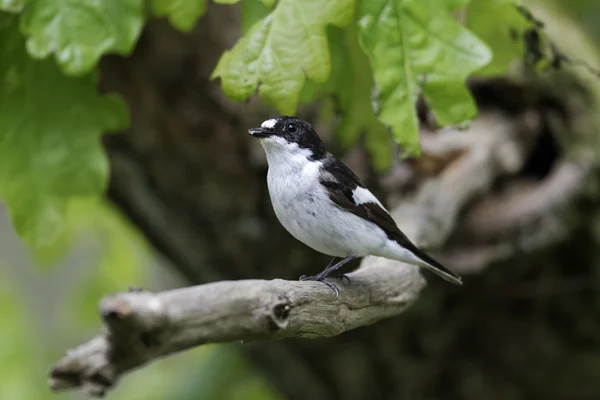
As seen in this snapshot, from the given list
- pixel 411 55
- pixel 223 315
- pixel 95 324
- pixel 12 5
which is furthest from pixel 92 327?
pixel 223 315

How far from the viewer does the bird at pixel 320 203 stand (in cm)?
233

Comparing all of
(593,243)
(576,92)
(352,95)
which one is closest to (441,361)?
(593,243)

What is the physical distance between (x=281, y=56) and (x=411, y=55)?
1.18ft

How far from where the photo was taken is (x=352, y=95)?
253 cm

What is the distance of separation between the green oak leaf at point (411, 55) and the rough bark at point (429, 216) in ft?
3.97

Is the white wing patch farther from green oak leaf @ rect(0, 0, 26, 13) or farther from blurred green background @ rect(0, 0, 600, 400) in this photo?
blurred green background @ rect(0, 0, 600, 400)

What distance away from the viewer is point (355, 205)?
2.43m

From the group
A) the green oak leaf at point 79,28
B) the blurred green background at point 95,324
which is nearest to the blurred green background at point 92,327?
the blurred green background at point 95,324

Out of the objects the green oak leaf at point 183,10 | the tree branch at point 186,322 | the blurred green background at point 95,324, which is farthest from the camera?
the blurred green background at point 95,324

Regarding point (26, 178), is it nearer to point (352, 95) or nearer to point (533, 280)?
point (352, 95)

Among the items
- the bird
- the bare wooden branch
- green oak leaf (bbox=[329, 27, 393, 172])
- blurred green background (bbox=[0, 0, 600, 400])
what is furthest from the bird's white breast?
blurred green background (bbox=[0, 0, 600, 400])

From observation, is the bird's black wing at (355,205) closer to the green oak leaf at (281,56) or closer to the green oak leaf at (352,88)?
Result: the green oak leaf at (352,88)

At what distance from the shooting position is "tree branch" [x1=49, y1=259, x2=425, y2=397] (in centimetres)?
120

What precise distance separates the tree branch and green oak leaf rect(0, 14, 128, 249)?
1079mm
